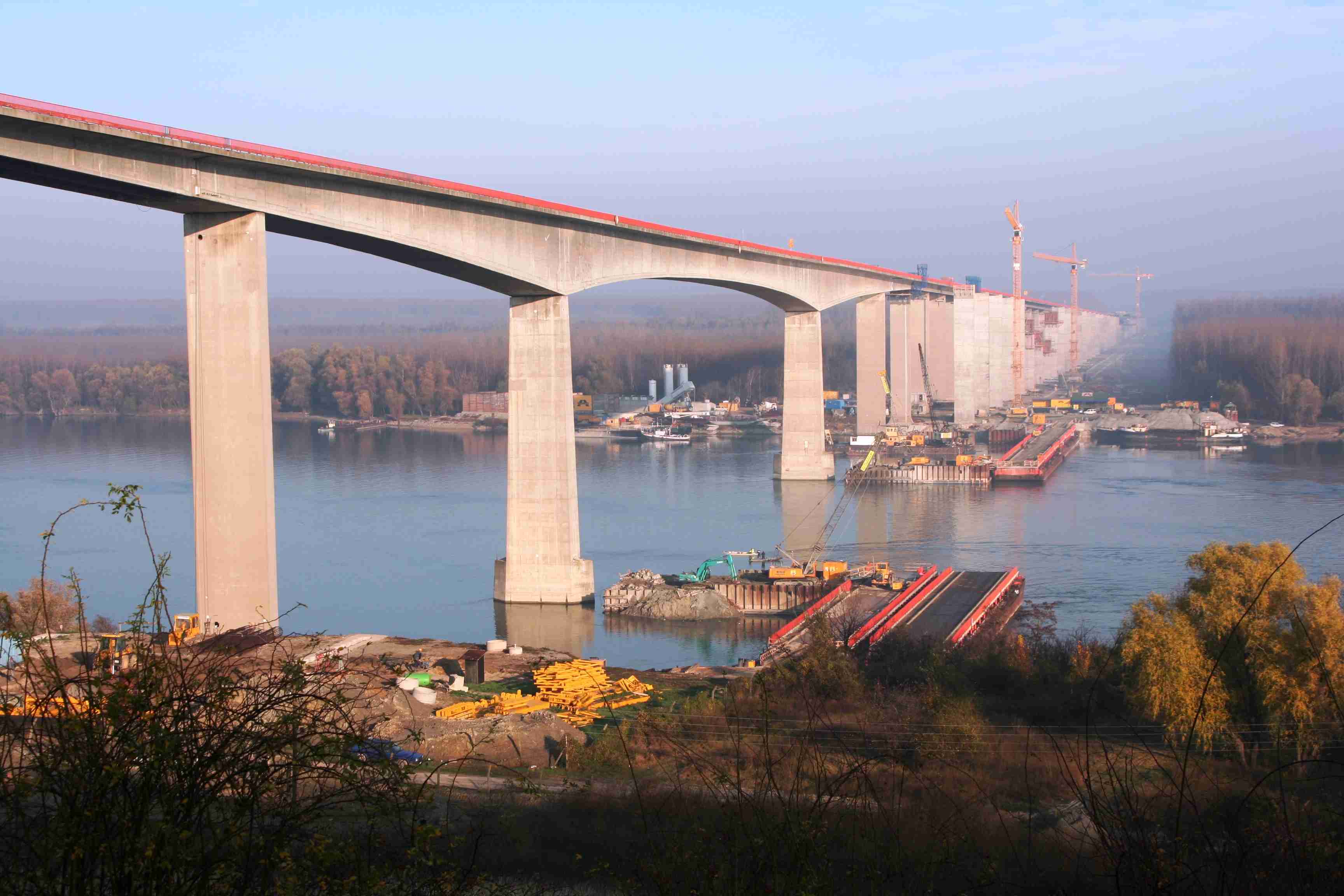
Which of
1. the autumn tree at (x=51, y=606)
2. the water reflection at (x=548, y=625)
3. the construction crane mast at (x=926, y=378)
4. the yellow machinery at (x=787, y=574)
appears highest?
the construction crane mast at (x=926, y=378)

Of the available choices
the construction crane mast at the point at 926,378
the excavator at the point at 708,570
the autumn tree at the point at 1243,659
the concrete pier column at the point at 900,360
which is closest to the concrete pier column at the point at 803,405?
the concrete pier column at the point at 900,360

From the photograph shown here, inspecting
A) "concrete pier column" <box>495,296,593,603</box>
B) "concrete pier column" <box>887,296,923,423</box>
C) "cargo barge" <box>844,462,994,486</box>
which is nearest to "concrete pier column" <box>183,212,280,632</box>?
"concrete pier column" <box>495,296,593,603</box>

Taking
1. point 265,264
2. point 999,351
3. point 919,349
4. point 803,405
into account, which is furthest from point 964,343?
point 265,264

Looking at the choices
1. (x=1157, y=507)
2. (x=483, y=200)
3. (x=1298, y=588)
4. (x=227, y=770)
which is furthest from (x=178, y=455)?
(x=227, y=770)

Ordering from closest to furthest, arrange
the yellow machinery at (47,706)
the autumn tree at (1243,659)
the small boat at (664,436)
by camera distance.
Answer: the yellow machinery at (47,706)
the autumn tree at (1243,659)
the small boat at (664,436)

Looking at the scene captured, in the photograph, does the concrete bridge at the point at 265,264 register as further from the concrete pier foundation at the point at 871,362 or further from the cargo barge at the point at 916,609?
the concrete pier foundation at the point at 871,362

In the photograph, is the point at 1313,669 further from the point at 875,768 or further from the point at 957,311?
the point at 957,311
